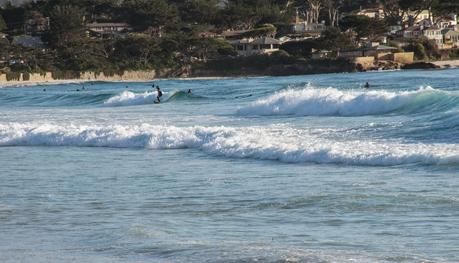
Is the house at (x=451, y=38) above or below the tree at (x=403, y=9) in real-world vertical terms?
below

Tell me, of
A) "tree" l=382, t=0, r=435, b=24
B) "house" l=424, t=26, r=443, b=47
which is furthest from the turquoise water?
"tree" l=382, t=0, r=435, b=24

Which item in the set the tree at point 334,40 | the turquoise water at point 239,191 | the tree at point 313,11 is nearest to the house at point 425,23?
the tree at point 334,40

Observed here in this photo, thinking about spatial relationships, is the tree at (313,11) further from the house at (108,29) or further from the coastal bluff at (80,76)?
the coastal bluff at (80,76)

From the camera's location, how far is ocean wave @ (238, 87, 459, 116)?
85.4ft

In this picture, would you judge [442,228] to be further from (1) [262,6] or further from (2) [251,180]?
(1) [262,6]

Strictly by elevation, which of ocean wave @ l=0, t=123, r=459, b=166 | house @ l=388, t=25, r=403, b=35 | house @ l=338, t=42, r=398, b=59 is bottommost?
house @ l=338, t=42, r=398, b=59

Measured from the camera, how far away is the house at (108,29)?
374 ft

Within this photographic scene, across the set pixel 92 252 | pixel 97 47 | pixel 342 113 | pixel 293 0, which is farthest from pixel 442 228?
pixel 293 0

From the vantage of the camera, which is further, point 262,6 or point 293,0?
point 293,0

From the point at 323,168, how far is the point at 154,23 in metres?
97.9

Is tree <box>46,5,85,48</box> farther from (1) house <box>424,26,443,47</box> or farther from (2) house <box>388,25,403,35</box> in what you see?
(1) house <box>424,26,443,47</box>

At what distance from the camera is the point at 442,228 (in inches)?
391

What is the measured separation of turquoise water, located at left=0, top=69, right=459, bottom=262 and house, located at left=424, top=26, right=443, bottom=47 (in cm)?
7982

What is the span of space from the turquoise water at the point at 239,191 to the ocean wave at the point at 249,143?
0.11ft
